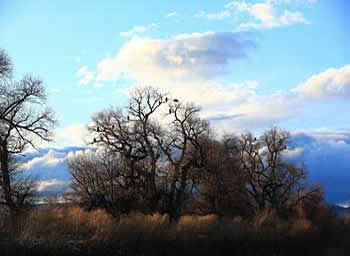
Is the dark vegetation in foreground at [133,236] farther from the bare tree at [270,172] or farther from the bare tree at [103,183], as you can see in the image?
the bare tree at [270,172]

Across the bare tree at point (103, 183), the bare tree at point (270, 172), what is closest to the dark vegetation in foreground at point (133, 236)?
the bare tree at point (103, 183)

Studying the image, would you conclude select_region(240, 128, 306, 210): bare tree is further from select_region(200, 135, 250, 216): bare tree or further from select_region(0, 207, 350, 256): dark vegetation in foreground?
select_region(0, 207, 350, 256): dark vegetation in foreground

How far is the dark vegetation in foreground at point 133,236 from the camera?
50.4ft

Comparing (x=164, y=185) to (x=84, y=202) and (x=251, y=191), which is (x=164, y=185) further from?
(x=251, y=191)

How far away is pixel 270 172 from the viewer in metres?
66.5

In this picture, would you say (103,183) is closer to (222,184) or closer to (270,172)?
(222,184)

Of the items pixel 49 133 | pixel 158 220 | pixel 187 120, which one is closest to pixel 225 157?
pixel 187 120

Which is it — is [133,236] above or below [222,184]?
below

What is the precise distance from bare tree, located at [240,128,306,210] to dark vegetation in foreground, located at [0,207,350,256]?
3235cm

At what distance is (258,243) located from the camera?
25.0m

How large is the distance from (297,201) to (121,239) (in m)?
47.4

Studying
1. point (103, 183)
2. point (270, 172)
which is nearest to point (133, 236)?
point (103, 183)

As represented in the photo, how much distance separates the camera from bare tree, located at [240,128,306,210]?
6259cm

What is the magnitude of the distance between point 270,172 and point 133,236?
1987 inches
